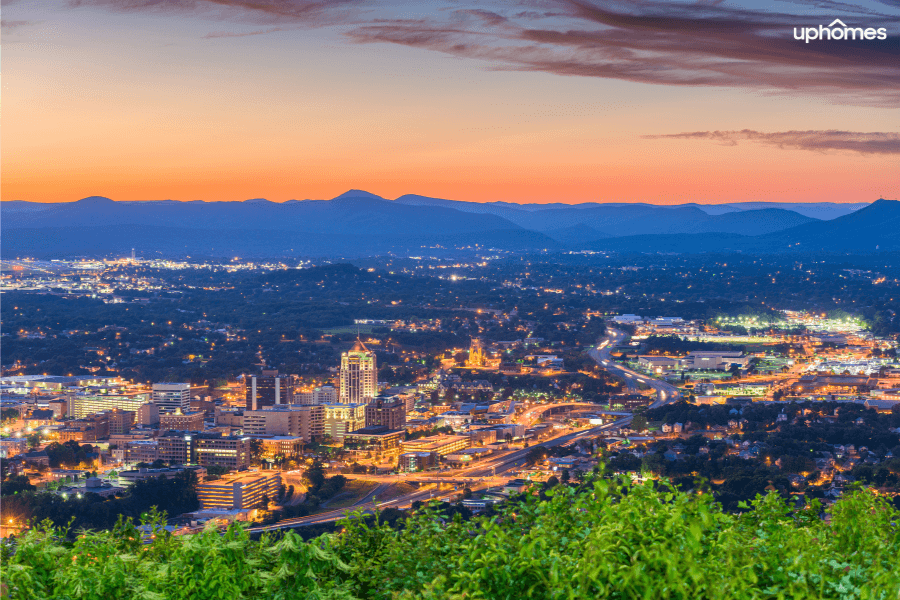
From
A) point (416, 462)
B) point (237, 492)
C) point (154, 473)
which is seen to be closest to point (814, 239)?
point (416, 462)

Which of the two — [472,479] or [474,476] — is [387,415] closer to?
[474,476]

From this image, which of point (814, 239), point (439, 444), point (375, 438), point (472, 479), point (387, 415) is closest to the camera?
point (472, 479)

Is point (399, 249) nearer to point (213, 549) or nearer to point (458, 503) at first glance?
point (458, 503)

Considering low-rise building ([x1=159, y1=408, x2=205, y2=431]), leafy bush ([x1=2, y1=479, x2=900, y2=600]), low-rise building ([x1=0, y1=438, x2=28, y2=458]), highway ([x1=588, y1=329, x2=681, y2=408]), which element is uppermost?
leafy bush ([x1=2, y1=479, x2=900, y2=600])

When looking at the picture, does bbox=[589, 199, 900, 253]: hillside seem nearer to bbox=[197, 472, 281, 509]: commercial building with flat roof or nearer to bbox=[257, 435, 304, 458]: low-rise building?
bbox=[257, 435, 304, 458]: low-rise building

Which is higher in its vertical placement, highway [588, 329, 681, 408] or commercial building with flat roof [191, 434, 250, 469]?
commercial building with flat roof [191, 434, 250, 469]

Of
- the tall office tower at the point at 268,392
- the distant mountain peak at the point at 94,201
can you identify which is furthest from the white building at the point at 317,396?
the distant mountain peak at the point at 94,201

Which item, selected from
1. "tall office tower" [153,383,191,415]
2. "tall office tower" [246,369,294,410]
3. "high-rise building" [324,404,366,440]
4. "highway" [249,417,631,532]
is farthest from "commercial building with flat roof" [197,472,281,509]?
"tall office tower" [153,383,191,415]

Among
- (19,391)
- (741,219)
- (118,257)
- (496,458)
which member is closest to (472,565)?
(496,458)
